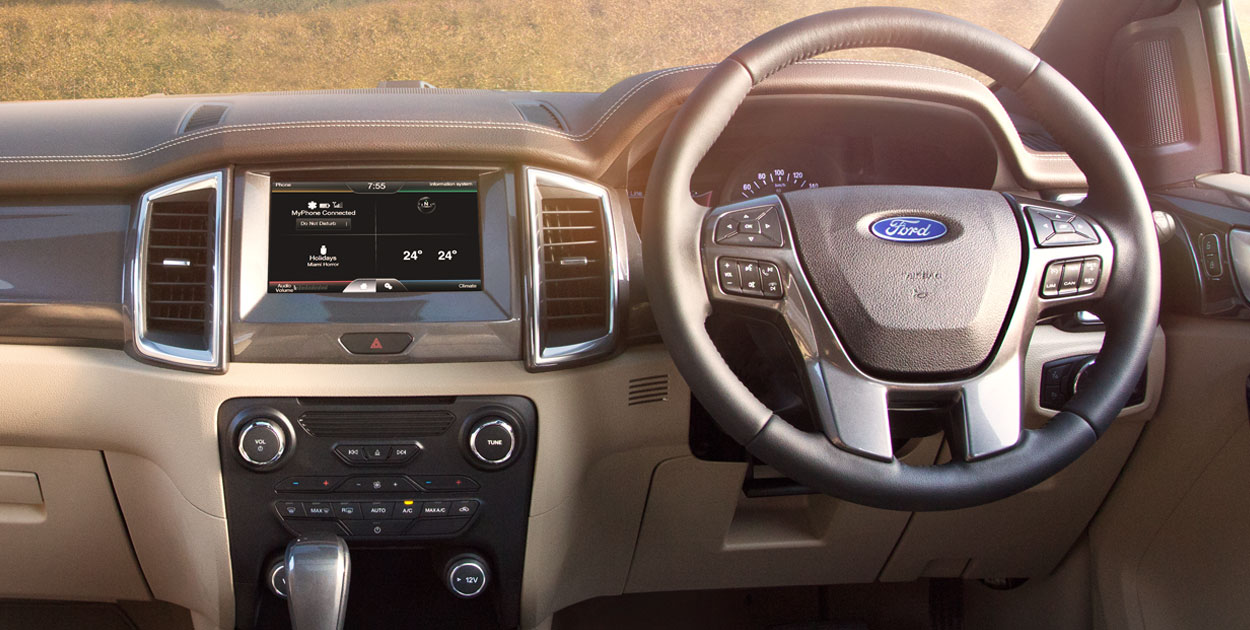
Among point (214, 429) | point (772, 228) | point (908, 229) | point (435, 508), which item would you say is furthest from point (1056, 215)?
point (214, 429)

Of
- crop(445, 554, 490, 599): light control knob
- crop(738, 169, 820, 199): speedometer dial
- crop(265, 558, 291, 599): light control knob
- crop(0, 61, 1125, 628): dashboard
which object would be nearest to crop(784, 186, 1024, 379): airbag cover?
crop(0, 61, 1125, 628): dashboard

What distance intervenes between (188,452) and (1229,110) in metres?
2.13

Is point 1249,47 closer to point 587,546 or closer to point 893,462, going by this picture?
point 893,462

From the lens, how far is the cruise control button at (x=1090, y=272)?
127 centimetres

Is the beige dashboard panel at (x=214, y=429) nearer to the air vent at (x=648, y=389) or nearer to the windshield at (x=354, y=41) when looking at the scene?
the air vent at (x=648, y=389)

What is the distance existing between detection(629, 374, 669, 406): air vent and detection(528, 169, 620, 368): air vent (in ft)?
0.33

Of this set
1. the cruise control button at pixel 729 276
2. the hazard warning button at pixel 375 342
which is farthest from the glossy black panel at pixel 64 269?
the cruise control button at pixel 729 276

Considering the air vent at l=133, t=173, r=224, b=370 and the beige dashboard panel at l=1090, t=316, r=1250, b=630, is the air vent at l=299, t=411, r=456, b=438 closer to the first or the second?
the air vent at l=133, t=173, r=224, b=370

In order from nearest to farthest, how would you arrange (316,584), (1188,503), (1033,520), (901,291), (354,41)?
(901,291), (316,584), (1188,503), (1033,520), (354,41)

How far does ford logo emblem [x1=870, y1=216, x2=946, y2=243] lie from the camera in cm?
128

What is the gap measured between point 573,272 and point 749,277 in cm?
39

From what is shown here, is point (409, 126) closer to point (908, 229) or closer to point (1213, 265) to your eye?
point (908, 229)

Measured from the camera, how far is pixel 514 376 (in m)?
1.53

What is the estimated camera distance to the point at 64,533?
1.74m
